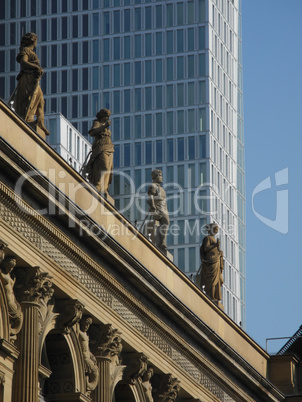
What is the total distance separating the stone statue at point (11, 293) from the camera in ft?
117

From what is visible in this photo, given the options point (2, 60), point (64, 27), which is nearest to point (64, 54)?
point (64, 27)

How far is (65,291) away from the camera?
38469mm

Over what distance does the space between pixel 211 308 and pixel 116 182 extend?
77.3m

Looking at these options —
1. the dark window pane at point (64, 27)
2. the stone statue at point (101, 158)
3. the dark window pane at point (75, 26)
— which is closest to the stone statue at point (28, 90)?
the stone statue at point (101, 158)

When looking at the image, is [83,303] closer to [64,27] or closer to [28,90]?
[28,90]

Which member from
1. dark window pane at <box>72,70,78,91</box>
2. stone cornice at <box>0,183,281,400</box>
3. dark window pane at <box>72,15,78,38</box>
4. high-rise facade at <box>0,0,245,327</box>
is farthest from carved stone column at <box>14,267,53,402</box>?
dark window pane at <box>72,15,78,38</box>

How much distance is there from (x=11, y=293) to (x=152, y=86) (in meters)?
96.6

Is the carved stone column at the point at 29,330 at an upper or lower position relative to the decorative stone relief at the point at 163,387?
lower

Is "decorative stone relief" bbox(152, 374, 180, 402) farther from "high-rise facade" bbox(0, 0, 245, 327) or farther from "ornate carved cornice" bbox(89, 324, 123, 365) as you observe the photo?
"high-rise facade" bbox(0, 0, 245, 327)

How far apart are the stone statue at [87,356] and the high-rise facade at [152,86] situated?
285ft

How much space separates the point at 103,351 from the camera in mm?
41281

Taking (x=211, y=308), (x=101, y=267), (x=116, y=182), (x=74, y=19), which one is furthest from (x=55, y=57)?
(x=101, y=267)

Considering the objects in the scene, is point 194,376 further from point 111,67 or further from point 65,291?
point 111,67

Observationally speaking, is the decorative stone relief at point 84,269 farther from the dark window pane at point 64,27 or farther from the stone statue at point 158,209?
the dark window pane at point 64,27
